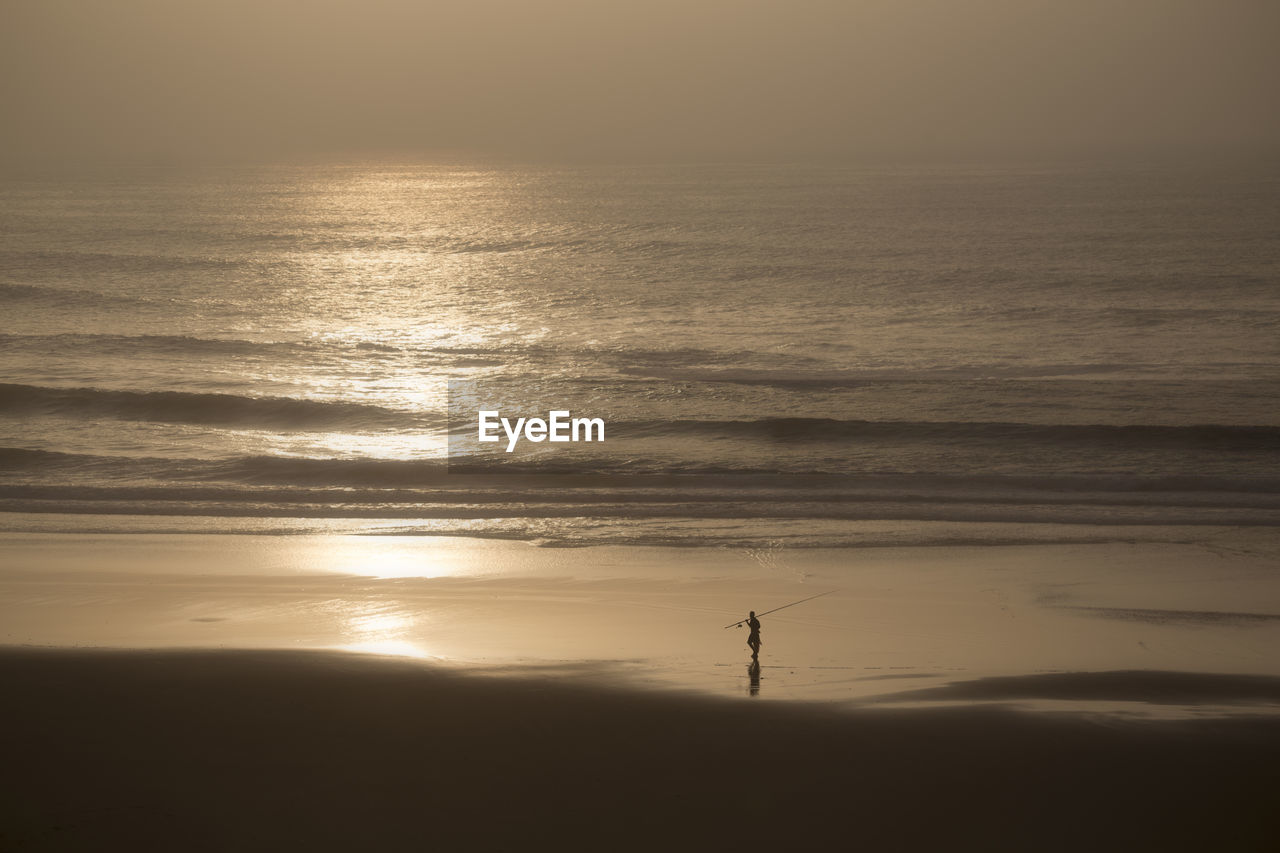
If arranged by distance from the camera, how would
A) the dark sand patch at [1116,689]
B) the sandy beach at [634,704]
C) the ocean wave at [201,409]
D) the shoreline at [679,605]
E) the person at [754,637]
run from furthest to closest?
the ocean wave at [201,409] < the shoreline at [679,605] < the person at [754,637] < the dark sand patch at [1116,689] < the sandy beach at [634,704]

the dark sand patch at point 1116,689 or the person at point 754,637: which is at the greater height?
the person at point 754,637

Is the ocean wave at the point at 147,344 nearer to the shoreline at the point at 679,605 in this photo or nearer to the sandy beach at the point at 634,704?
the shoreline at the point at 679,605

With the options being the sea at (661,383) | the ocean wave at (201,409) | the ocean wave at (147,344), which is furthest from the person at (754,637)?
the ocean wave at (147,344)

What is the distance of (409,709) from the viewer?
36.0 ft

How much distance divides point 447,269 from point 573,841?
5367 centimetres

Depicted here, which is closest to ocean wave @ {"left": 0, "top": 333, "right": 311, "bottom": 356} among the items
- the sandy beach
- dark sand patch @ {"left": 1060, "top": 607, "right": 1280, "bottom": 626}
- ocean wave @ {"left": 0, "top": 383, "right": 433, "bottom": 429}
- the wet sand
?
ocean wave @ {"left": 0, "top": 383, "right": 433, "bottom": 429}

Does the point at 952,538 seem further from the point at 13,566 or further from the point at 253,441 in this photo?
the point at 253,441

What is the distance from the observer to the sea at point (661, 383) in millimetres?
20719

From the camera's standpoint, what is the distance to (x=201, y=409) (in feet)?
93.4

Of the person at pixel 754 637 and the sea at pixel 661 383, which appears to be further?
the sea at pixel 661 383

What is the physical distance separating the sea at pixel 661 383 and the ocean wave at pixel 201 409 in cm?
12

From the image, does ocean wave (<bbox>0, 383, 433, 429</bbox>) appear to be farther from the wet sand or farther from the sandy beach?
the wet sand
